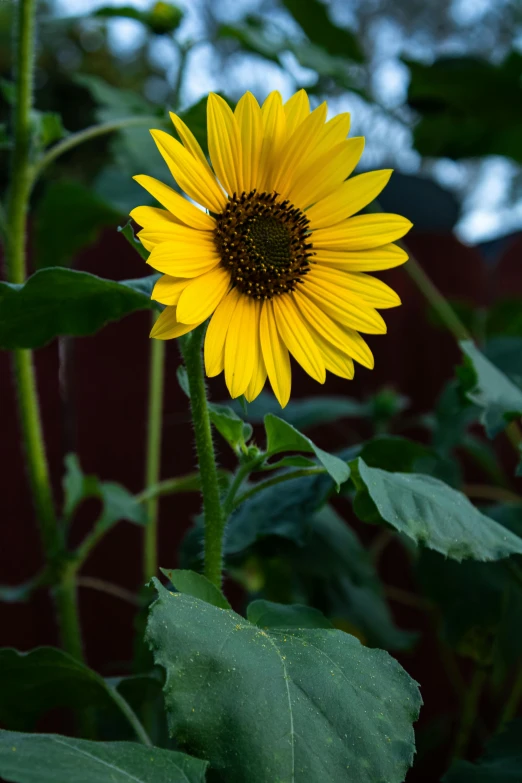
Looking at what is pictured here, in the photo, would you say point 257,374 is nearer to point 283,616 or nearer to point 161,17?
point 283,616

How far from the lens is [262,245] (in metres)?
Answer: 0.74

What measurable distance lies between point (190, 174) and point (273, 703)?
1.33 feet

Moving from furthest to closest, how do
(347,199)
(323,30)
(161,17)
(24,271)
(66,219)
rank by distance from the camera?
(323,30), (66,219), (161,17), (24,271), (347,199)

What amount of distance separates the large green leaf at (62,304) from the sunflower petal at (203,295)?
6cm

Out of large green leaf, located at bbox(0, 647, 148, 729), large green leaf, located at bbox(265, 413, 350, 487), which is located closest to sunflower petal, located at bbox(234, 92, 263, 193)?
large green leaf, located at bbox(265, 413, 350, 487)

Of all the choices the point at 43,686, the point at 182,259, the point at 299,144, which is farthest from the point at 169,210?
the point at 43,686

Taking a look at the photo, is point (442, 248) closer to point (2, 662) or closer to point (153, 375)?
point (153, 375)

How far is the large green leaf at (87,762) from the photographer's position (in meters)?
0.47

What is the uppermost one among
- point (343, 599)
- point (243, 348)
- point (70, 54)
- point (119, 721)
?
point (70, 54)

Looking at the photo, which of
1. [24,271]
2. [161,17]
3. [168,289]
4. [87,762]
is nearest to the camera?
[87,762]

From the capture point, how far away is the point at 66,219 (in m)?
1.39

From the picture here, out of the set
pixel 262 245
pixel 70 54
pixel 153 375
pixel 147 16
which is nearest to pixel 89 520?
pixel 153 375

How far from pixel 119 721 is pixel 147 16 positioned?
1041mm

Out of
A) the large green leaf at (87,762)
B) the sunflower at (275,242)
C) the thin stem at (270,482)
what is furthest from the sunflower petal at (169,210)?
the large green leaf at (87,762)
